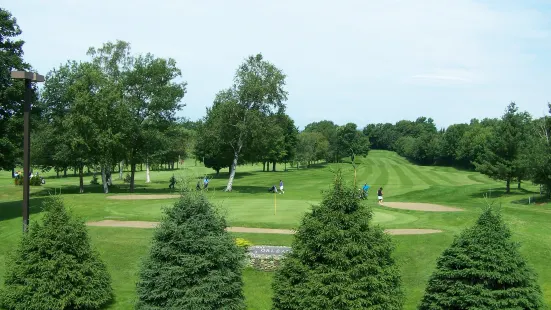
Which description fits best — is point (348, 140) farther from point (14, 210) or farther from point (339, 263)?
point (339, 263)

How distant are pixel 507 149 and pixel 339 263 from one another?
43.1 meters

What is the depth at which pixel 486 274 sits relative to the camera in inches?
474

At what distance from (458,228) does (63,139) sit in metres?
36.8

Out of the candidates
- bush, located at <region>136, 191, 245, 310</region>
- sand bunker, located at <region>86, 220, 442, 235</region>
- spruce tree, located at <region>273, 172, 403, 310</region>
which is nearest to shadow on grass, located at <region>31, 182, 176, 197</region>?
sand bunker, located at <region>86, 220, 442, 235</region>

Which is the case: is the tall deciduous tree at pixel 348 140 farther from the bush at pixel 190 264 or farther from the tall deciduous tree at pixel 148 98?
the bush at pixel 190 264

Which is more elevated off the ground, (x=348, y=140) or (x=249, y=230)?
(x=348, y=140)

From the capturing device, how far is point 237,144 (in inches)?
1921

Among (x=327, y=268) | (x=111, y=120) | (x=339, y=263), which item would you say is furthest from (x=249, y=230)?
(x=111, y=120)

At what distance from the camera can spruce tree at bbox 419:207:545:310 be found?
12.1 metres

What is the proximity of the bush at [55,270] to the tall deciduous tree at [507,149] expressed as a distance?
42.9 meters

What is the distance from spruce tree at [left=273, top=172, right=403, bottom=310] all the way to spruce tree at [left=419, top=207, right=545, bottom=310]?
1.64m

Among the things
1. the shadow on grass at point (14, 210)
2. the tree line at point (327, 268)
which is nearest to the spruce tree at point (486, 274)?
the tree line at point (327, 268)

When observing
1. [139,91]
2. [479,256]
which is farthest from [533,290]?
[139,91]

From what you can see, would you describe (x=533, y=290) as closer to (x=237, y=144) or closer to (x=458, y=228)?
(x=458, y=228)
